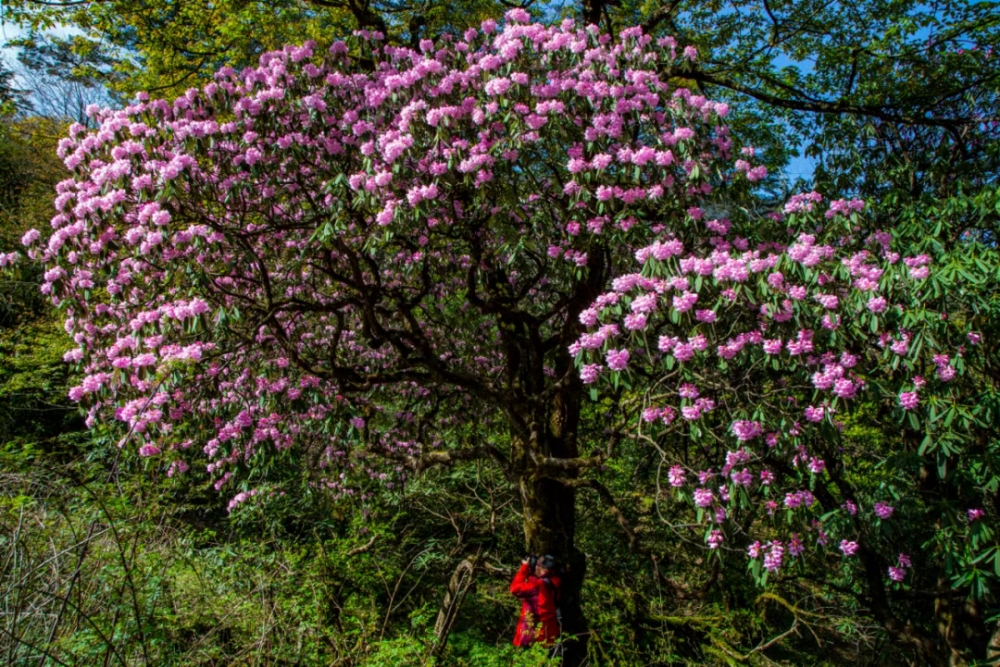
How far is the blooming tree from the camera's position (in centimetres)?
329

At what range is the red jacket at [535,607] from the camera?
472cm

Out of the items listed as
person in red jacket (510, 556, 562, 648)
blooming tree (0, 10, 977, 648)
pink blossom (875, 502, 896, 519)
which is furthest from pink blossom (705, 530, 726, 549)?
person in red jacket (510, 556, 562, 648)

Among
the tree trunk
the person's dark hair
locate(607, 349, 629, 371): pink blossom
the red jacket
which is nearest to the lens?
locate(607, 349, 629, 371): pink blossom

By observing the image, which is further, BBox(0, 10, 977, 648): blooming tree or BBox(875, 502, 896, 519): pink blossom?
BBox(875, 502, 896, 519): pink blossom

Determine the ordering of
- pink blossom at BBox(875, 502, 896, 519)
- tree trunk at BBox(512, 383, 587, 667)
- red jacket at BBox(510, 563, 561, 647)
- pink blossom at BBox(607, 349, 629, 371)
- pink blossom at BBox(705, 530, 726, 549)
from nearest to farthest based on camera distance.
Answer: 1. pink blossom at BBox(607, 349, 629, 371)
2. pink blossom at BBox(705, 530, 726, 549)
3. pink blossom at BBox(875, 502, 896, 519)
4. red jacket at BBox(510, 563, 561, 647)
5. tree trunk at BBox(512, 383, 587, 667)

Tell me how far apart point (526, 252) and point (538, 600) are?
245 centimetres

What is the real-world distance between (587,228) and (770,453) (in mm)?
1569

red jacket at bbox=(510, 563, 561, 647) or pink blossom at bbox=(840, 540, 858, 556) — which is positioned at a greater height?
pink blossom at bbox=(840, 540, 858, 556)

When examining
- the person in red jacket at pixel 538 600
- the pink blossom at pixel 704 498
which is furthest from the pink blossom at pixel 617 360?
the person in red jacket at pixel 538 600

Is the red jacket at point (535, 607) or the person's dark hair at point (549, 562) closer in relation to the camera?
the red jacket at point (535, 607)

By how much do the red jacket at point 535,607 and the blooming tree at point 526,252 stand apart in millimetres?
324

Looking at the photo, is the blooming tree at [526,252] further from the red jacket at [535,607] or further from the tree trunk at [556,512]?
the red jacket at [535,607]

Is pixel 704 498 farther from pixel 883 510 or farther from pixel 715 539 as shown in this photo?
pixel 883 510

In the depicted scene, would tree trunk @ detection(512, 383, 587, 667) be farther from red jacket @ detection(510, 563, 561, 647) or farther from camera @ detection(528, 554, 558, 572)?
red jacket @ detection(510, 563, 561, 647)
